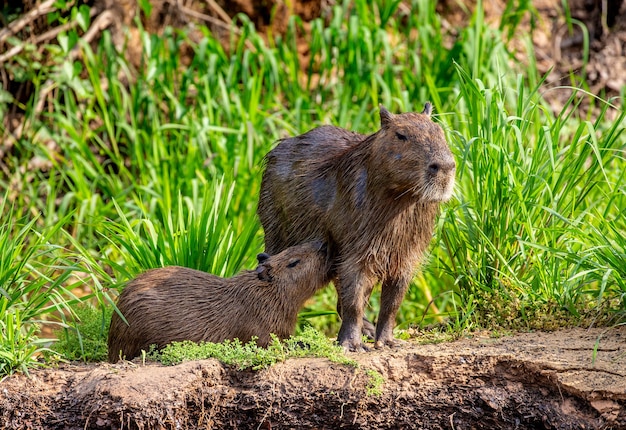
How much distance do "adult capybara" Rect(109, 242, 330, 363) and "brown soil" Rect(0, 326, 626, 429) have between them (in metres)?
0.34

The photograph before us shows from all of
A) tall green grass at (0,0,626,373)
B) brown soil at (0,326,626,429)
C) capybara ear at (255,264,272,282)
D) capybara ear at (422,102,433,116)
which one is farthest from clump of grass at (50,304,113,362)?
capybara ear at (422,102,433,116)

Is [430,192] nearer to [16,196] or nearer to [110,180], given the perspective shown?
[110,180]

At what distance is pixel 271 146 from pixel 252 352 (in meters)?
2.12

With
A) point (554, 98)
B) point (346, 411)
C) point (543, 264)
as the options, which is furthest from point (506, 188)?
point (554, 98)

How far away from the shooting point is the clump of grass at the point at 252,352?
15.3 ft

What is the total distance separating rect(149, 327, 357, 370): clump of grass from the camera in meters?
4.67

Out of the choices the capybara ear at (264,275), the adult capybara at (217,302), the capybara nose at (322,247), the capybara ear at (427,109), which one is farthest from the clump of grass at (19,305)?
the capybara ear at (427,109)

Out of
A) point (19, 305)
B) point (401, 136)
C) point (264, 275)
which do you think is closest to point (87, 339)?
point (19, 305)

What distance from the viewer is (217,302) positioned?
16.8 feet

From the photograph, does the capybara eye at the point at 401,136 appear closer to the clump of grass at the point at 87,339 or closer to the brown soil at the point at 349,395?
the brown soil at the point at 349,395

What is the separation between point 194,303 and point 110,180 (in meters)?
3.24

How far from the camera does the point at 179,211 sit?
6.07m

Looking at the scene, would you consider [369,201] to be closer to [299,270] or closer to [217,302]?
[299,270]

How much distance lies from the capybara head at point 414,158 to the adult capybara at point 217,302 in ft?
2.32
